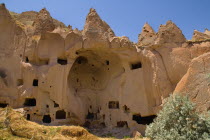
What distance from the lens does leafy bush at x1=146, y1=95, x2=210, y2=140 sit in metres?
10.4

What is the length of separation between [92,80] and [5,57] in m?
9.80

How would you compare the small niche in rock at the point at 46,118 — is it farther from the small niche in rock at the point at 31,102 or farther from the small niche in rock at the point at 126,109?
the small niche in rock at the point at 126,109

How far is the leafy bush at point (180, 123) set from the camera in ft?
34.0

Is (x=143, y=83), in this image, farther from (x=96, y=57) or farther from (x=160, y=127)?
(x=160, y=127)

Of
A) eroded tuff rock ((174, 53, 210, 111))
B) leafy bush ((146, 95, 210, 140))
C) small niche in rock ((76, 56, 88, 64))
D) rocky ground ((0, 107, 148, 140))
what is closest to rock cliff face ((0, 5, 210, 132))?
small niche in rock ((76, 56, 88, 64))

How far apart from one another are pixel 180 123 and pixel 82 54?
1732 cm

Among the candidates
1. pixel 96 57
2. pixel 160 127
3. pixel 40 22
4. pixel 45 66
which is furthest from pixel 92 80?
pixel 160 127

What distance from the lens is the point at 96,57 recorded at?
2725 centimetres

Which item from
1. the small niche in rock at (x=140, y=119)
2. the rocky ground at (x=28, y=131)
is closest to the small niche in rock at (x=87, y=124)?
the small niche in rock at (x=140, y=119)

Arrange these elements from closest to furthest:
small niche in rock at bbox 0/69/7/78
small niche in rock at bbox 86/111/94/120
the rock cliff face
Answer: the rock cliff face, small niche in rock at bbox 0/69/7/78, small niche in rock at bbox 86/111/94/120

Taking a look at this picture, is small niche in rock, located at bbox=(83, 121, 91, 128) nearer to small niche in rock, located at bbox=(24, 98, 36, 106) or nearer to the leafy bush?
small niche in rock, located at bbox=(24, 98, 36, 106)

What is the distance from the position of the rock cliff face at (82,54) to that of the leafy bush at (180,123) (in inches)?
404

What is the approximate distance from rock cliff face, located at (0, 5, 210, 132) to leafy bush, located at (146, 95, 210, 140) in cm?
1026

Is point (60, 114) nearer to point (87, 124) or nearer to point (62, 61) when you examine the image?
point (87, 124)
